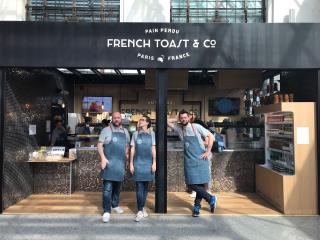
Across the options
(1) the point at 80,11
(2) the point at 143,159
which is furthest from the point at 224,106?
(2) the point at 143,159

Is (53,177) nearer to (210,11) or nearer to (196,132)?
(196,132)

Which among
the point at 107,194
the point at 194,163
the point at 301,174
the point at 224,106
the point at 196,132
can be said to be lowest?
the point at 107,194

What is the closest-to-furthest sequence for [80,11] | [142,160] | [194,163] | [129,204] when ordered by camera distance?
[142,160]
[194,163]
[129,204]
[80,11]

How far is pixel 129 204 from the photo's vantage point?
6.96 meters

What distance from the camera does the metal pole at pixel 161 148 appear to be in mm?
6336

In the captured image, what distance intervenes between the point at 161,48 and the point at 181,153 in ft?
8.72

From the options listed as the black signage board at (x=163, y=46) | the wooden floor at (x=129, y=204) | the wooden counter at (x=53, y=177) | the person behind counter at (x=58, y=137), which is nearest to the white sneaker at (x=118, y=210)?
the wooden floor at (x=129, y=204)

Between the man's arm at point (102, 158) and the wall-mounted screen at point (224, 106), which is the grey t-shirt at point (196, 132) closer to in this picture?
the man's arm at point (102, 158)

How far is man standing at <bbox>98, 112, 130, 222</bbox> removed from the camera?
590cm

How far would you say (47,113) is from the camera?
30.0ft

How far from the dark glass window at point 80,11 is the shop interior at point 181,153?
1.65 metres

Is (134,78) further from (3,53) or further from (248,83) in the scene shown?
(3,53)

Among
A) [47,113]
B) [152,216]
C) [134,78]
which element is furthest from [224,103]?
[152,216]

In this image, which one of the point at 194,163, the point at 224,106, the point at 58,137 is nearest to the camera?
the point at 194,163
